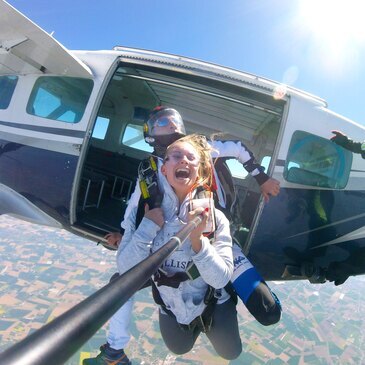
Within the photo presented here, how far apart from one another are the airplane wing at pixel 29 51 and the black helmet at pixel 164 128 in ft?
5.67

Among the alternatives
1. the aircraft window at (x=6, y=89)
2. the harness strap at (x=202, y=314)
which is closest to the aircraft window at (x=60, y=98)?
the aircraft window at (x=6, y=89)

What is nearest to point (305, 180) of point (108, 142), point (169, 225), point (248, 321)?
point (169, 225)

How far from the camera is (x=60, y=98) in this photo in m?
4.32

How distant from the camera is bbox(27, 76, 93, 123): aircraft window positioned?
4168 mm

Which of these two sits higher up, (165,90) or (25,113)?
(165,90)

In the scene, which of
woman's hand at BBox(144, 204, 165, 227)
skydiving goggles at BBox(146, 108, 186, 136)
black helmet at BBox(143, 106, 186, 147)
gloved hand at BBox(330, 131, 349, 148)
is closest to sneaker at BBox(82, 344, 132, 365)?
woman's hand at BBox(144, 204, 165, 227)

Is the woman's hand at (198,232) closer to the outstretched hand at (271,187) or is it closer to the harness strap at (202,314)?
the harness strap at (202,314)

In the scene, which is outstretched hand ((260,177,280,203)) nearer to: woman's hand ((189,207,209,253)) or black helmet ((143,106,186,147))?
black helmet ((143,106,186,147))

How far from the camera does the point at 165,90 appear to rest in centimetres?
729

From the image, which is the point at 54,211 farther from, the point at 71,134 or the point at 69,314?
the point at 69,314

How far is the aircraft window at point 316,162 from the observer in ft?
12.0

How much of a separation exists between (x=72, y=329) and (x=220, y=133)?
2881mm

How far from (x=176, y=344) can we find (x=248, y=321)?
5528 centimetres

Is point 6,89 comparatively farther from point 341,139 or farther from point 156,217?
point 341,139
